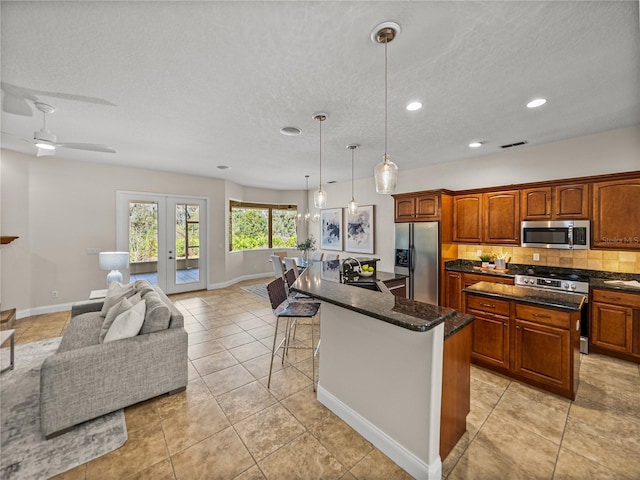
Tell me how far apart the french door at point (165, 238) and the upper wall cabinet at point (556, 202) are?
6.46m

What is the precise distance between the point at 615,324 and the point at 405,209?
3127 mm

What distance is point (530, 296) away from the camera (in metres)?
2.53

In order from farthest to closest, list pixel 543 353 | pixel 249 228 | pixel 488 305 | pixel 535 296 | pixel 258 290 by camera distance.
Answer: pixel 249 228
pixel 258 290
pixel 488 305
pixel 535 296
pixel 543 353

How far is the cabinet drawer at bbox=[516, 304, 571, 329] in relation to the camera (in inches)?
89.9

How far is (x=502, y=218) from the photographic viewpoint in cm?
412

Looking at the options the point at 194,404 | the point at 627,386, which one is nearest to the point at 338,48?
the point at 194,404

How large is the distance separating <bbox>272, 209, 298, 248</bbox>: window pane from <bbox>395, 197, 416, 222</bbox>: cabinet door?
4229mm

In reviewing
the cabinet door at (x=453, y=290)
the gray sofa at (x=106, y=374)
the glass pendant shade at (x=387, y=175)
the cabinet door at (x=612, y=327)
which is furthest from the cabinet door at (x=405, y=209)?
the gray sofa at (x=106, y=374)

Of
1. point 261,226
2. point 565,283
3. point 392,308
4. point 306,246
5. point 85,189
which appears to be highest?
point 85,189

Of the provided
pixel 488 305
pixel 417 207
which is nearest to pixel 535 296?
pixel 488 305

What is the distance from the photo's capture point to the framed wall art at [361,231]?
6289 millimetres

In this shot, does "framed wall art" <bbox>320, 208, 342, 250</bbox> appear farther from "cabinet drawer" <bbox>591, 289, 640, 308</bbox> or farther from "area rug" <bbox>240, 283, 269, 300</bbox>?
"cabinet drawer" <bbox>591, 289, 640, 308</bbox>

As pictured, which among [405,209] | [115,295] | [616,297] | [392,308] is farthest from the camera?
[405,209]

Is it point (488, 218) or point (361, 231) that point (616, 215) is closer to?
point (488, 218)
